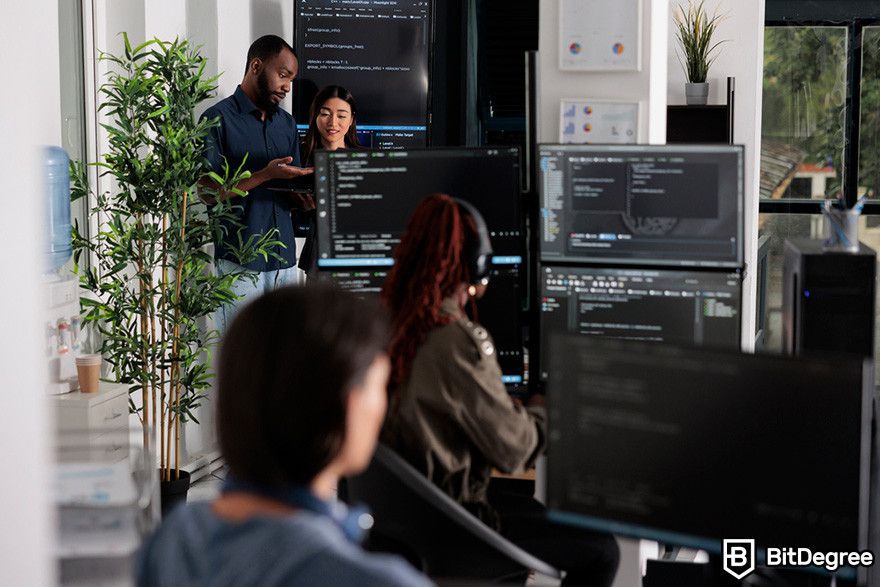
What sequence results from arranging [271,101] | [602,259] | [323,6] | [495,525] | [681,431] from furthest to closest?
[323,6] < [271,101] < [602,259] < [495,525] < [681,431]

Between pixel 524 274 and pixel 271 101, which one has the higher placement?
pixel 271 101

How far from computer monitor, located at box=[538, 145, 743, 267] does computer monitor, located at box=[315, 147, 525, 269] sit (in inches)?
5.3

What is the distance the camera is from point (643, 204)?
3.02 m

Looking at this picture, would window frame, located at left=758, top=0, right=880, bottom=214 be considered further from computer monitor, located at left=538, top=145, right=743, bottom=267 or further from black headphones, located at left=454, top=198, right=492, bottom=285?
black headphones, located at left=454, top=198, right=492, bottom=285

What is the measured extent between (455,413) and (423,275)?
1.05 ft

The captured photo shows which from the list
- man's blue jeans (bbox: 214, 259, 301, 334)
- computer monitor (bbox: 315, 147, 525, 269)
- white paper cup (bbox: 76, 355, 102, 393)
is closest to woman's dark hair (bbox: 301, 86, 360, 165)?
man's blue jeans (bbox: 214, 259, 301, 334)

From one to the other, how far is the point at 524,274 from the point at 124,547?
1616mm

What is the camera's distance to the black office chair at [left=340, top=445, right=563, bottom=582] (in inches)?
88.7

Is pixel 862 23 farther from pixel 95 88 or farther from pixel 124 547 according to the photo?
pixel 124 547

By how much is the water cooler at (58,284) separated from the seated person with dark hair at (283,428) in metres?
3.16

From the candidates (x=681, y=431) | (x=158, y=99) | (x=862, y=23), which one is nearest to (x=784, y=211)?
(x=862, y=23)

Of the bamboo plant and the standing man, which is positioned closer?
the standing man

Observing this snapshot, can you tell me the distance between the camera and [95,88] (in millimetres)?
4871

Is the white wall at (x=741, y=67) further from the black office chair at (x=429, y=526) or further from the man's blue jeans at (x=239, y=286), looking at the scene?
the black office chair at (x=429, y=526)
